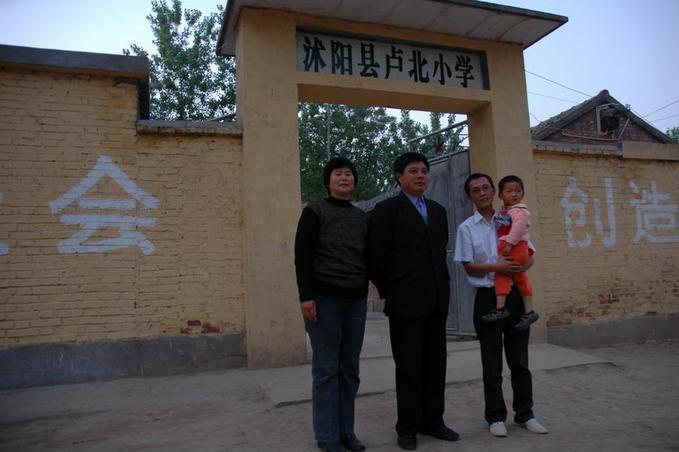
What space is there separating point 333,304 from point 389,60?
404 cm

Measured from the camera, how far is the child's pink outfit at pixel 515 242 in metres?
3.41

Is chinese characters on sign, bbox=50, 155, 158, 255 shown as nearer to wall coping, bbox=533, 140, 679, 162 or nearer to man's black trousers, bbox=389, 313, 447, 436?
man's black trousers, bbox=389, 313, 447, 436

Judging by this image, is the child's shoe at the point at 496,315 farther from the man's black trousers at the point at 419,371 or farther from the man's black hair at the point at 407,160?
the man's black hair at the point at 407,160

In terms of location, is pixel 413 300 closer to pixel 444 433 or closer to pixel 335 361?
pixel 335 361

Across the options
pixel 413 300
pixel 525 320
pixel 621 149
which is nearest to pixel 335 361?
pixel 413 300

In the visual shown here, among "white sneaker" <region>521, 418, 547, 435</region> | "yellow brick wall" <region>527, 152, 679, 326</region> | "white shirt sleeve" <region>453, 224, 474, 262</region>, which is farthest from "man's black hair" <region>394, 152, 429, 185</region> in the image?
"yellow brick wall" <region>527, 152, 679, 326</region>

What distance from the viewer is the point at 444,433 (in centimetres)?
325

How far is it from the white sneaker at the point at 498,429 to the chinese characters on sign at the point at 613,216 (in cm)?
408

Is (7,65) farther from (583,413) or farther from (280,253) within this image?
(583,413)

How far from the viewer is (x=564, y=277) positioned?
6.65m

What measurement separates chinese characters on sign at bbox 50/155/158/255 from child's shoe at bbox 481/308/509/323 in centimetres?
339

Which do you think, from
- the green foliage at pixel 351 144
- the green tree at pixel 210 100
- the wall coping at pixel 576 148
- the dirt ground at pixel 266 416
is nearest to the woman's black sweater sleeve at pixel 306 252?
the dirt ground at pixel 266 416

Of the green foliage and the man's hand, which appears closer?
the man's hand

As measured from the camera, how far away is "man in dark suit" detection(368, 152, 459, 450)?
126 inches
